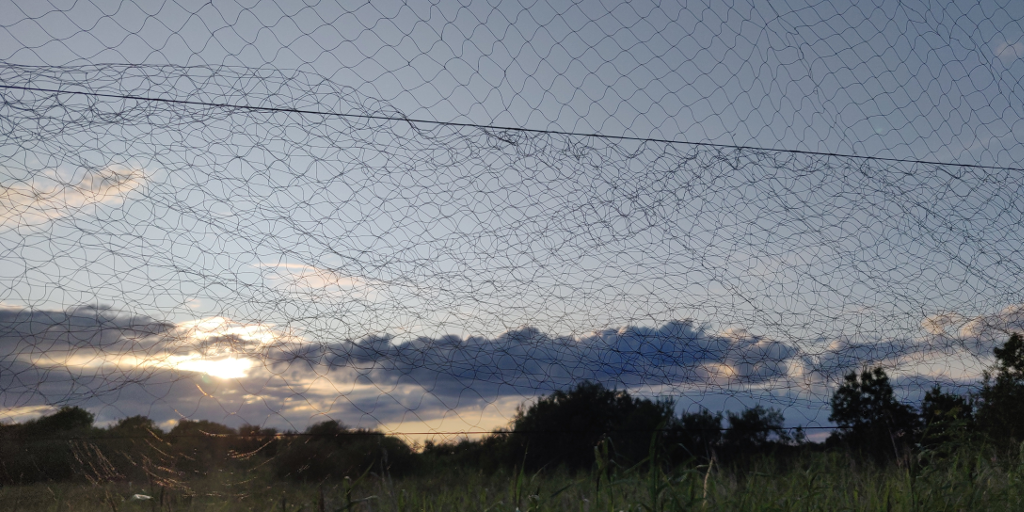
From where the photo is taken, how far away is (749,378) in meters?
6.15

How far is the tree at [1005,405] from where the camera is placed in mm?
8695

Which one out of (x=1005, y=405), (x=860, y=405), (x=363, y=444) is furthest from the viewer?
(x=1005, y=405)

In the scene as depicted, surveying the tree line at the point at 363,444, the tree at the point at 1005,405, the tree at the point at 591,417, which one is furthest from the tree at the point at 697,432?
the tree at the point at 1005,405

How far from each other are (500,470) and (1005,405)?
7949mm

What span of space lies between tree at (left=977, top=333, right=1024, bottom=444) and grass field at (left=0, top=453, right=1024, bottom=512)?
4626 mm

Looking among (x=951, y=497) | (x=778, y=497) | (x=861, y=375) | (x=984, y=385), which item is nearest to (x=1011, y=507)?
(x=951, y=497)

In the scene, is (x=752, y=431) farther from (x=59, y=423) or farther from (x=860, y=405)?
(x=59, y=423)

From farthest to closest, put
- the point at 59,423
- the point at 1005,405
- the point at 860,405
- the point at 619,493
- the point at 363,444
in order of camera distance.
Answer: the point at 1005,405 → the point at 860,405 → the point at 363,444 → the point at 59,423 → the point at 619,493

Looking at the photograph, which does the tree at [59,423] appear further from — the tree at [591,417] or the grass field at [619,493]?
the tree at [591,417]

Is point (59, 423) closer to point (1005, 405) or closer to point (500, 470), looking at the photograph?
point (500, 470)

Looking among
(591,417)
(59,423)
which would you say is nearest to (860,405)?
(591,417)

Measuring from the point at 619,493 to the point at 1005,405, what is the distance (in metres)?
8.62

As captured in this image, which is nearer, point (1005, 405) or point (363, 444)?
point (363, 444)

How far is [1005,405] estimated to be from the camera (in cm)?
943
